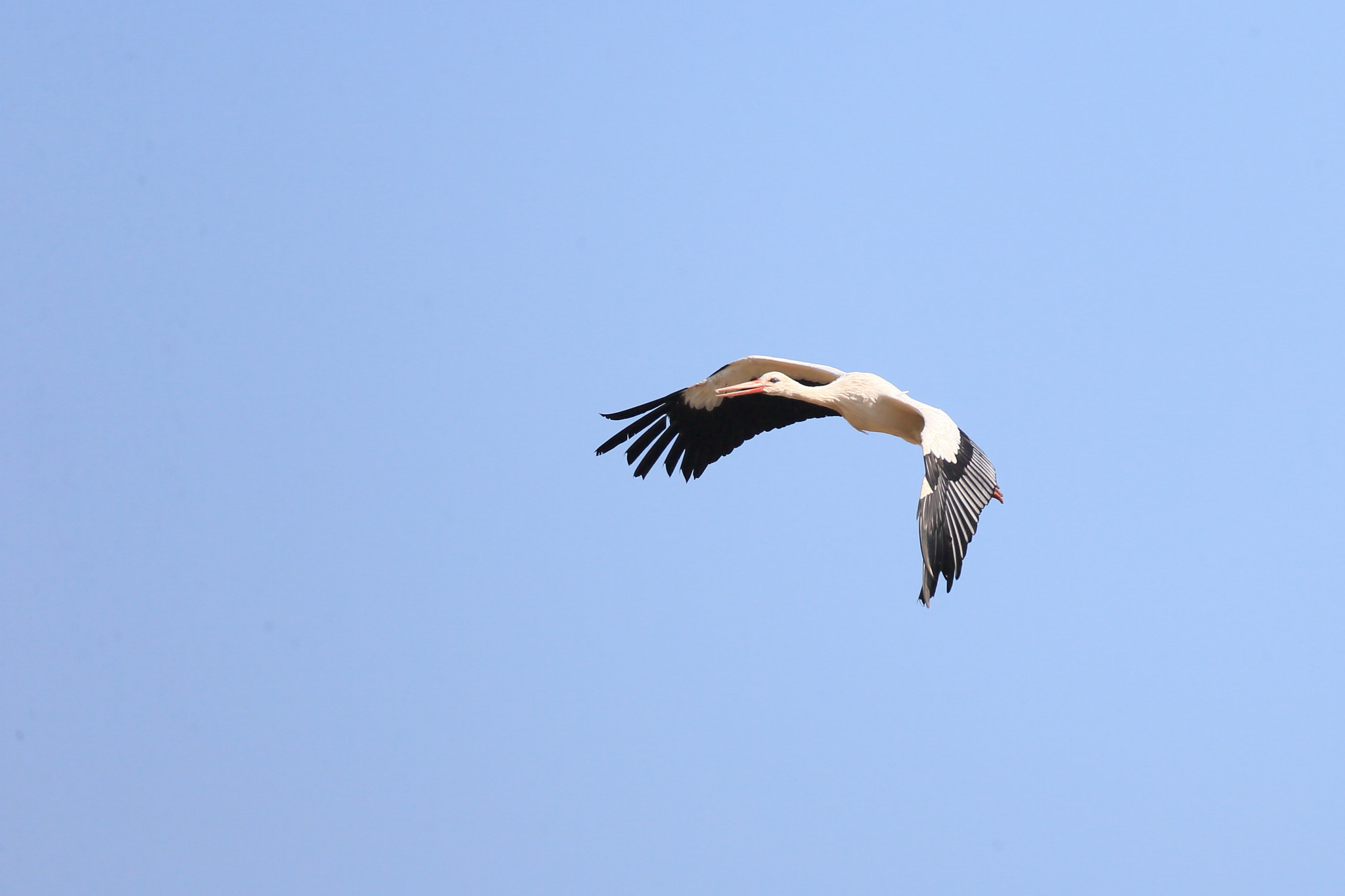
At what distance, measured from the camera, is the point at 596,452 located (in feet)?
60.3

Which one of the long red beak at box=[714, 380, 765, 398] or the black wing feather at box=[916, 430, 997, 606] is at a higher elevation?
the long red beak at box=[714, 380, 765, 398]

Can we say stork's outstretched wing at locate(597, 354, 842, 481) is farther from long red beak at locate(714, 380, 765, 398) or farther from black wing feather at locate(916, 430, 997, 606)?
black wing feather at locate(916, 430, 997, 606)

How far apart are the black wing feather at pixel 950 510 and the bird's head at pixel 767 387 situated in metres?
2.88

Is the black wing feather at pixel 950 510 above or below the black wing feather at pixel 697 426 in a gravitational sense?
below

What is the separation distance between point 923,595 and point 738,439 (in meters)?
6.24

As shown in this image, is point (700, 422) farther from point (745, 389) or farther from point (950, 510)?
point (950, 510)

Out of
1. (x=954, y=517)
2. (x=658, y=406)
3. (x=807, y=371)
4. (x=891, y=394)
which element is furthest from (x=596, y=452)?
(x=954, y=517)

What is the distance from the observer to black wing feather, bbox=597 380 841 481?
18547 mm

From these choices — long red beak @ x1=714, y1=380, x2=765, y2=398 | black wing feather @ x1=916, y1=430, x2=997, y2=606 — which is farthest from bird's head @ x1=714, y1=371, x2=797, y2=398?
black wing feather @ x1=916, y1=430, x2=997, y2=606

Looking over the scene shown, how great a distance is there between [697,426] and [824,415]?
57.3 inches

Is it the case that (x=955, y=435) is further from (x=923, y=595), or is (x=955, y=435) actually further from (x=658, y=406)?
(x=658, y=406)

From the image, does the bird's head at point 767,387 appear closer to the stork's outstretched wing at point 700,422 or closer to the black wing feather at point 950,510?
the stork's outstretched wing at point 700,422

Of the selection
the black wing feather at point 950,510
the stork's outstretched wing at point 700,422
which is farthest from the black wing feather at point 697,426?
the black wing feather at point 950,510

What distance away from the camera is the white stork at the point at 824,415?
1373cm
